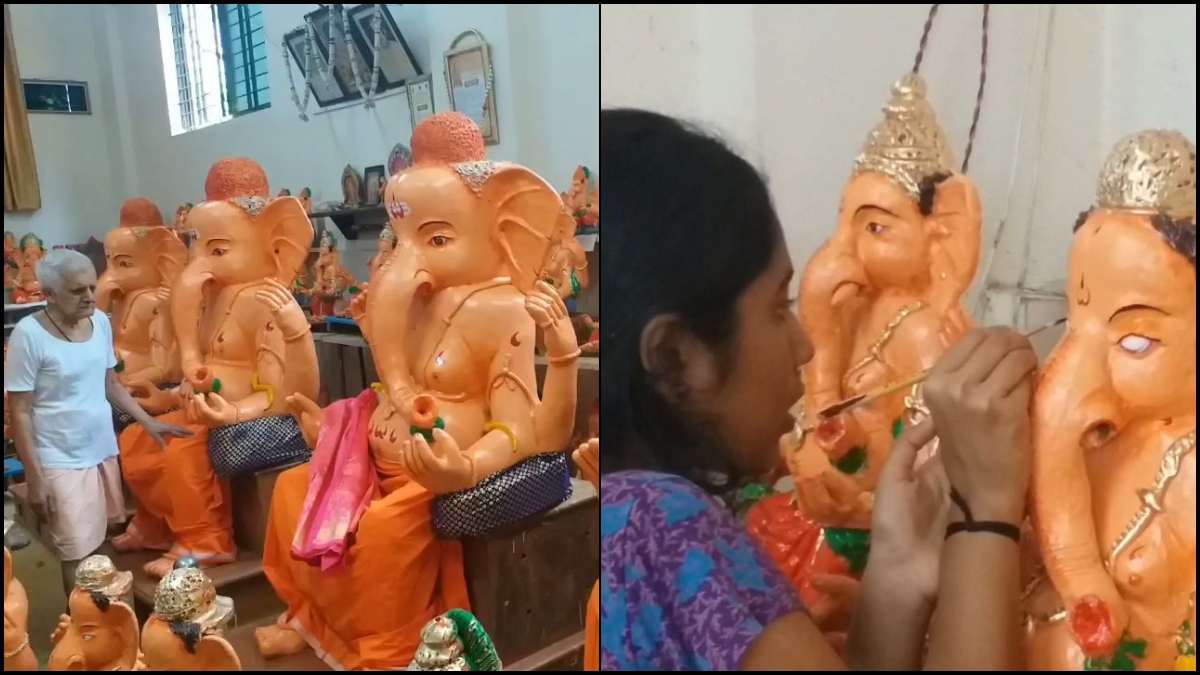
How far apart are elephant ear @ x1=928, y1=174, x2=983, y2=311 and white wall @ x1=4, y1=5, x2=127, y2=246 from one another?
65 centimetres

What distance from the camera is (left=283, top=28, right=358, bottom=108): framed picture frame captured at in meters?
0.77

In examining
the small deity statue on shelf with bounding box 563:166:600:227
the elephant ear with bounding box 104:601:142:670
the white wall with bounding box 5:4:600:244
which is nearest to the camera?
the small deity statue on shelf with bounding box 563:166:600:227

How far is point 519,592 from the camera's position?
853 millimetres

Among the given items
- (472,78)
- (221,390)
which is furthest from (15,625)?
(472,78)

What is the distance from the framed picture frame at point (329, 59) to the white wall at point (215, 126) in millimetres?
12

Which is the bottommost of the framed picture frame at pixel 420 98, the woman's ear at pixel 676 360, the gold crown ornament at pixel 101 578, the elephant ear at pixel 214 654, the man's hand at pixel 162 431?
the elephant ear at pixel 214 654

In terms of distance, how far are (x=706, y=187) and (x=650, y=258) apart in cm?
5

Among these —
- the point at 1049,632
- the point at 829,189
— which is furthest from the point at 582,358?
the point at 1049,632

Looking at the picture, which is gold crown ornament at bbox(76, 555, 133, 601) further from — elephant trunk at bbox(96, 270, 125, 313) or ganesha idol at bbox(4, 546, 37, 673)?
elephant trunk at bbox(96, 270, 125, 313)

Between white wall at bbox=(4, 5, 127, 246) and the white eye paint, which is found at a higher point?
white wall at bbox=(4, 5, 127, 246)

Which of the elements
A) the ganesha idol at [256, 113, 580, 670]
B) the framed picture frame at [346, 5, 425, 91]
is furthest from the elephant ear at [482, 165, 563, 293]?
the framed picture frame at [346, 5, 425, 91]

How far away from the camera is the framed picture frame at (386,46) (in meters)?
0.76

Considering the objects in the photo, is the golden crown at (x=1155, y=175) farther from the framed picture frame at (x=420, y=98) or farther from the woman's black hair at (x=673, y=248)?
the framed picture frame at (x=420, y=98)

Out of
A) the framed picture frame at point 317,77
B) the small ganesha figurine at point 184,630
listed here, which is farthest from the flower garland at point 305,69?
the small ganesha figurine at point 184,630
